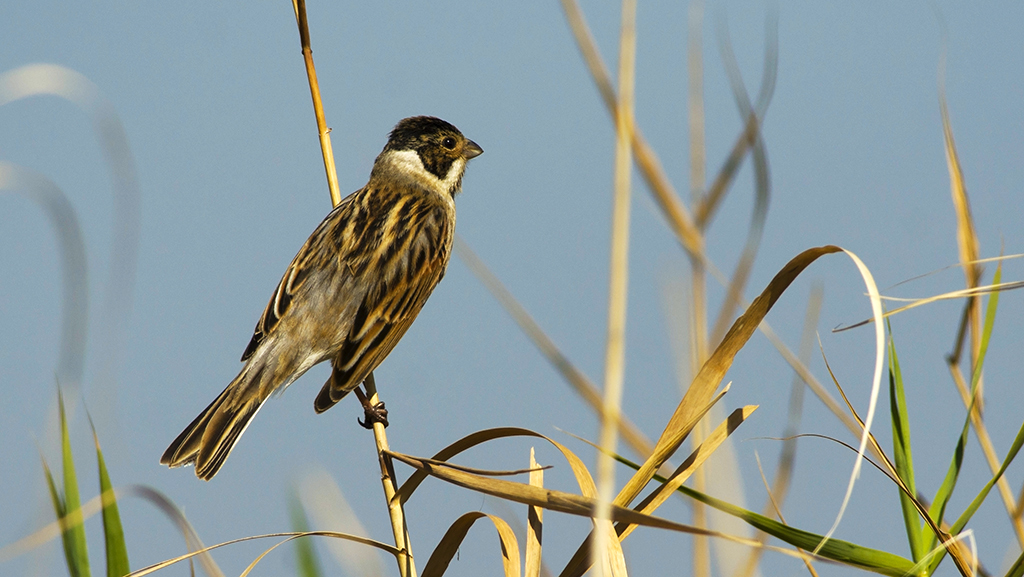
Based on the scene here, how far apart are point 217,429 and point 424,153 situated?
1.96m

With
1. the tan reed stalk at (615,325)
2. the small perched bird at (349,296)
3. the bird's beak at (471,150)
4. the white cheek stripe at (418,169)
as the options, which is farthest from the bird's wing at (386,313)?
the tan reed stalk at (615,325)

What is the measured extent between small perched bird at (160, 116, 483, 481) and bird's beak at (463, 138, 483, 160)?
0.60 feet

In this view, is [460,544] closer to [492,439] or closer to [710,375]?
[492,439]

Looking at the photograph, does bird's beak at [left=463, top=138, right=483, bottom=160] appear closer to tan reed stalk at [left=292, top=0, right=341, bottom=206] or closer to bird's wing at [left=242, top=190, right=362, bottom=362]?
bird's wing at [left=242, top=190, right=362, bottom=362]

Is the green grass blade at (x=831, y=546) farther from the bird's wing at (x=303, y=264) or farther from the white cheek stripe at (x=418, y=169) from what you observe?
the white cheek stripe at (x=418, y=169)

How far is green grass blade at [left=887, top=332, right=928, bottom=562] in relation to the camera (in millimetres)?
1487

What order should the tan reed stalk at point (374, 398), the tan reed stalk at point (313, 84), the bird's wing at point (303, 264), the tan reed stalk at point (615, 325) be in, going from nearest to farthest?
the tan reed stalk at point (615, 325), the tan reed stalk at point (374, 398), the tan reed stalk at point (313, 84), the bird's wing at point (303, 264)

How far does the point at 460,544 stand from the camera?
180cm

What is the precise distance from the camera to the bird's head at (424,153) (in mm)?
4379

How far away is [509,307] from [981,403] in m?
1.30

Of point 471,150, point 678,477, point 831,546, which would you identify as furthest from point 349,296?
point 831,546

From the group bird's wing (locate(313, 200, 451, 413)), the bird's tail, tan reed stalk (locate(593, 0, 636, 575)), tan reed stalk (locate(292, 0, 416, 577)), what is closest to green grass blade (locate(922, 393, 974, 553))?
tan reed stalk (locate(593, 0, 636, 575))

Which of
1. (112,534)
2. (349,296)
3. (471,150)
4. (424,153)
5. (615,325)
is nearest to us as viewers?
(615,325)

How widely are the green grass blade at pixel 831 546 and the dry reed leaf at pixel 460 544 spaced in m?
0.48
